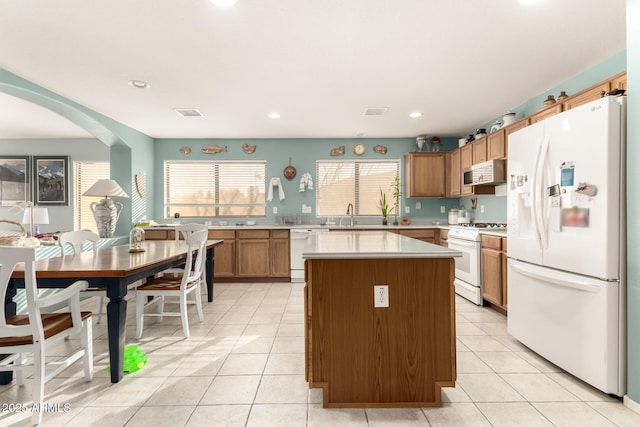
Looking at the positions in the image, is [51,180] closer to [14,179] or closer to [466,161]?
[14,179]

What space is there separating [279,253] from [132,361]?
3.18 meters

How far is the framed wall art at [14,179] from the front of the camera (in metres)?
6.19

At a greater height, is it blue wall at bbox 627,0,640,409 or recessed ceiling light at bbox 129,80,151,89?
recessed ceiling light at bbox 129,80,151,89

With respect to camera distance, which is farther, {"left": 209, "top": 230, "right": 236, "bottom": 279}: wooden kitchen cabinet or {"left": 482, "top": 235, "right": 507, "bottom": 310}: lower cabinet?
{"left": 209, "top": 230, "right": 236, "bottom": 279}: wooden kitchen cabinet

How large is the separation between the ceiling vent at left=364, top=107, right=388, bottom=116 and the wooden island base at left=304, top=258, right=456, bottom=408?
283 cm

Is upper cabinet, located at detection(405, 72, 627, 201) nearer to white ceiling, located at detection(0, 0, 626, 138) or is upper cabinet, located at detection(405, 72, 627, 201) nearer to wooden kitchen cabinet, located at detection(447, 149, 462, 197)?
wooden kitchen cabinet, located at detection(447, 149, 462, 197)

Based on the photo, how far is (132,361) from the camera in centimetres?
232

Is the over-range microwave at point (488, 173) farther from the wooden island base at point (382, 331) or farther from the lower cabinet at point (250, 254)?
the lower cabinet at point (250, 254)

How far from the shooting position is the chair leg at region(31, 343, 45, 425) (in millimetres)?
1726

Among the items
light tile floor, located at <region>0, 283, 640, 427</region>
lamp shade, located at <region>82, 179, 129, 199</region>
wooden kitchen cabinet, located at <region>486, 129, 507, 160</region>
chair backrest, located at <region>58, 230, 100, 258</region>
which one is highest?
wooden kitchen cabinet, located at <region>486, 129, 507, 160</region>

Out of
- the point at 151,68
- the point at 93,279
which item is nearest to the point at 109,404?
the point at 93,279

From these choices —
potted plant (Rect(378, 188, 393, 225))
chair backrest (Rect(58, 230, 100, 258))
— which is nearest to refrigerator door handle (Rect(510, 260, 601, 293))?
potted plant (Rect(378, 188, 393, 225))

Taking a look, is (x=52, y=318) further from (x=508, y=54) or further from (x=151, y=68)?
(x=508, y=54)

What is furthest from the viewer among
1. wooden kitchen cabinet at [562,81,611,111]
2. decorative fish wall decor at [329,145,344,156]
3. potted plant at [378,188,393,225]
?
decorative fish wall decor at [329,145,344,156]
